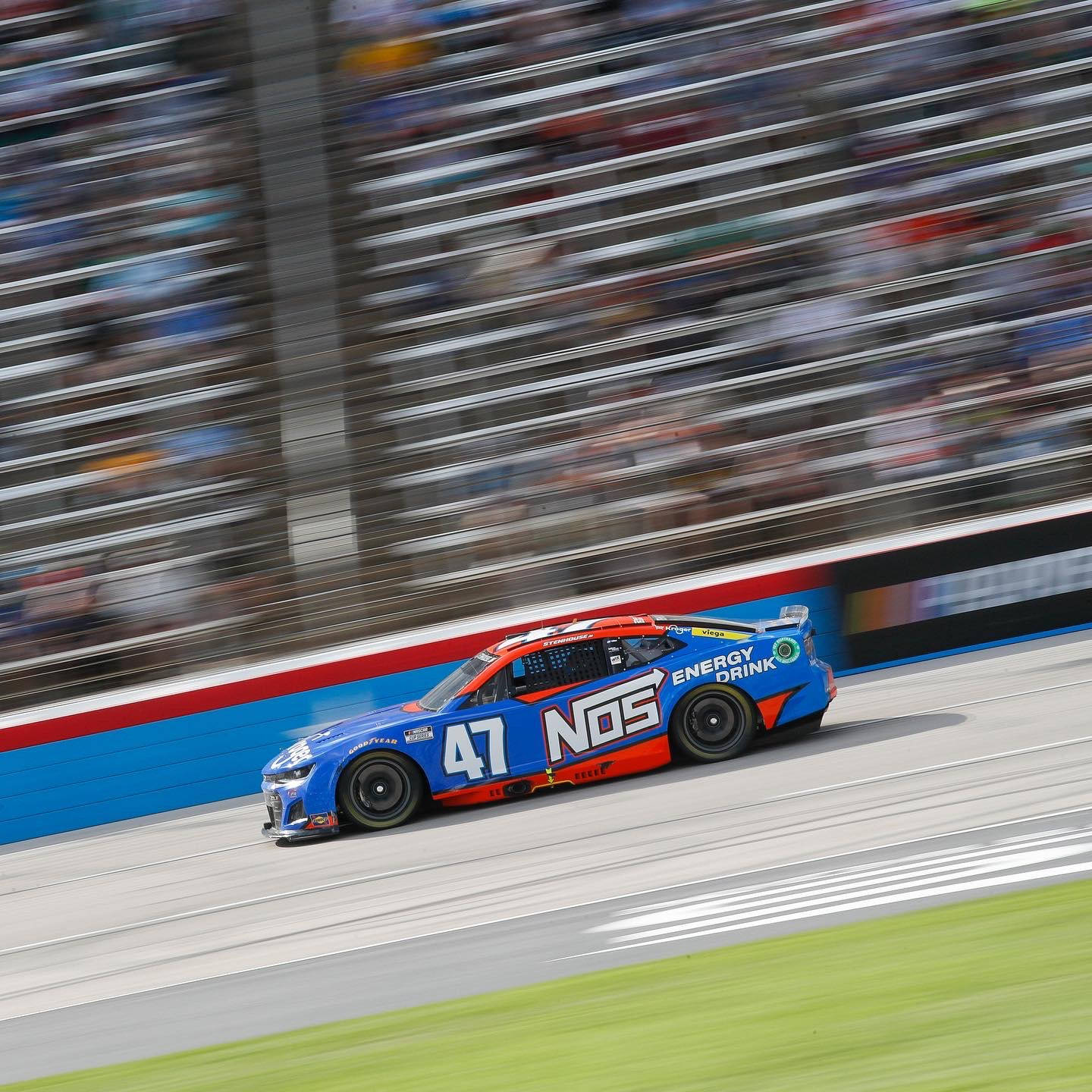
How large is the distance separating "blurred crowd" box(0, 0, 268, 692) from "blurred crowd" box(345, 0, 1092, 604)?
1700 millimetres

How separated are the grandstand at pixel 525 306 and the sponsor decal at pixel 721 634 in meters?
3.58

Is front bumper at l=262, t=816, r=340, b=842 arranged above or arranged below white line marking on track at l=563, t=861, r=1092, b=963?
below

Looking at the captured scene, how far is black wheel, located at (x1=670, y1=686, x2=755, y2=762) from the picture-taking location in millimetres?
9906

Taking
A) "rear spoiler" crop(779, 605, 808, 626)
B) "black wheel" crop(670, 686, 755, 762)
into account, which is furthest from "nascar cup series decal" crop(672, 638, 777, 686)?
"rear spoiler" crop(779, 605, 808, 626)

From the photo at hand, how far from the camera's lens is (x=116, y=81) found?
15.9 metres

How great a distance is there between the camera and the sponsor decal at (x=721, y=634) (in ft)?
32.5

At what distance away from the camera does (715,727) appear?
996 centimetres

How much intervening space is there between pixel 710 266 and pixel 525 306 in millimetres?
1985

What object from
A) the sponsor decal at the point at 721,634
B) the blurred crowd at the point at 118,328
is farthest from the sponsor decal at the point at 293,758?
the blurred crowd at the point at 118,328

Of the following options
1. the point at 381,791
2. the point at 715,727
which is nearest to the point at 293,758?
the point at 381,791

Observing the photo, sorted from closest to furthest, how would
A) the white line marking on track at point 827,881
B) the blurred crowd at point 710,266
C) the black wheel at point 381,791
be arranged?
the white line marking on track at point 827,881 → the black wheel at point 381,791 → the blurred crowd at point 710,266


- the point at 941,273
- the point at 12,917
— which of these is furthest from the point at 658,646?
the point at 941,273

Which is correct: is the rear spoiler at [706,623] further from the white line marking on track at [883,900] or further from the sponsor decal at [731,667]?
the white line marking on track at [883,900]

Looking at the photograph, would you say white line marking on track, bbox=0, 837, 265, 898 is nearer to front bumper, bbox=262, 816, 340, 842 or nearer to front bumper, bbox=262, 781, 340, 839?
front bumper, bbox=262, 816, 340, 842
